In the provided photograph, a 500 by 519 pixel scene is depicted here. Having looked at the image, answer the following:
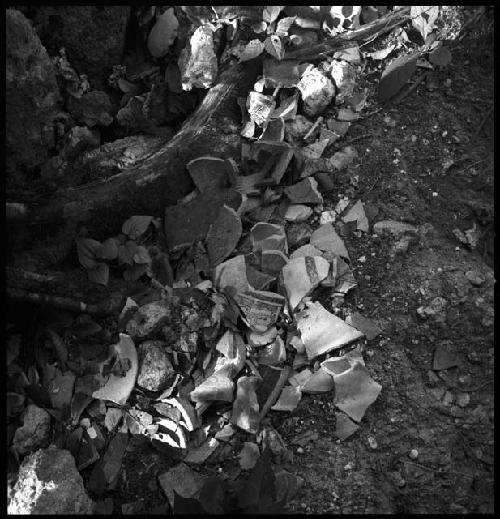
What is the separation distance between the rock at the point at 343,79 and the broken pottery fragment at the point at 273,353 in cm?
111

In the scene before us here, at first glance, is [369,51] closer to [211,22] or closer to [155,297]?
[211,22]

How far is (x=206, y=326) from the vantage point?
2.06 m

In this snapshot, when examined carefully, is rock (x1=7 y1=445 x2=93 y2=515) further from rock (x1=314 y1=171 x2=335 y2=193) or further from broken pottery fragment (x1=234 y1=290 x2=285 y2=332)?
rock (x1=314 y1=171 x2=335 y2=193)

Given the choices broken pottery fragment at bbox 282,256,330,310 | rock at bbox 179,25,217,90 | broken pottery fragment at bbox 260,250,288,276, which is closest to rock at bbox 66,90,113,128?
rock at bbox 179,25,217,90

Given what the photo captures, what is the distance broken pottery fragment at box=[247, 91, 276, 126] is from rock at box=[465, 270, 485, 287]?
1037mm

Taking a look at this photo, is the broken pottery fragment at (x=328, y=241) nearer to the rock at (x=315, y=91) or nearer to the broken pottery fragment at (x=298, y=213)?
the broken pottery fragment at (x=298, y=213)

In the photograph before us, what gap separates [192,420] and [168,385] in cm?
16

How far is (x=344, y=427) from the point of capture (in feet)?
6.24

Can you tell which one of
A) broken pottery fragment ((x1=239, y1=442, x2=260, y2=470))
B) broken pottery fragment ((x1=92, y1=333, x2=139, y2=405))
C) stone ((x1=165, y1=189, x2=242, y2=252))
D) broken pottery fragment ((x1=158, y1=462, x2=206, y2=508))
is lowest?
broken pottery fragment ((x1=239, y1=442, x2=260, y2=470))

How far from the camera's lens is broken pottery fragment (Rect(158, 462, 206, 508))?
1.84m

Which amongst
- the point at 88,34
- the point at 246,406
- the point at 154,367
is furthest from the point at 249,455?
the point at 88,34

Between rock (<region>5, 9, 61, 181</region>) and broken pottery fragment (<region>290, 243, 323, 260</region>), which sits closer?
broken pottery fragment (<region>290, 243, 323, 260</region>)

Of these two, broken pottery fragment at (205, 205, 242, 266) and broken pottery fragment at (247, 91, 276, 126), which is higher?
broken pottery fragment at (247, 91, 276, 126)

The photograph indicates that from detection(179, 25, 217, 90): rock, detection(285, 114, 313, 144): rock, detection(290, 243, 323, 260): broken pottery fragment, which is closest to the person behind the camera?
detection(290, 243, 323, 260): broken pottery fragment
